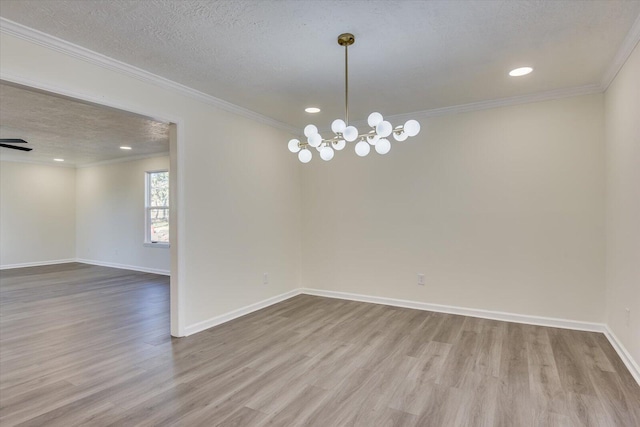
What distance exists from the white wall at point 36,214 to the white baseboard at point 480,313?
7552 millimetres

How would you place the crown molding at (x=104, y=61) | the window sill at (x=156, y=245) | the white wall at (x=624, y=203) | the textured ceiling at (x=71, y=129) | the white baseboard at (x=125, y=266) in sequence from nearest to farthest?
the crown molding at (x=104, y=61) → the white wall at (x=624, y=203) → the textured ceiling at (x=71, y=129) → the window sill at (x=156, y=245) → the white baseboard at (x=125, y=266)

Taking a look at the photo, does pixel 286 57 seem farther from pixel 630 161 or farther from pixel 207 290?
pixel 630 161

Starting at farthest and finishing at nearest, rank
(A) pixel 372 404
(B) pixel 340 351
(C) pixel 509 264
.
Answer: (C) pixel 509 264 → (B) pixel 340 351 → (A) pixel 372 404

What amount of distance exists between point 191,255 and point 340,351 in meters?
→ 1.81

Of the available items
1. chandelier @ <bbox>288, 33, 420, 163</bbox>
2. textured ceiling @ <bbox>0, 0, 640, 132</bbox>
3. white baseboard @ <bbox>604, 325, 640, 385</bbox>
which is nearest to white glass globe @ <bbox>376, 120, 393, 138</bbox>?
chandelier @ <bbox>288, 33, 420, 163</bbox>

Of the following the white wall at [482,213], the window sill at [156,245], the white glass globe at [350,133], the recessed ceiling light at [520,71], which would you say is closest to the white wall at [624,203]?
the white wall at [482,213]

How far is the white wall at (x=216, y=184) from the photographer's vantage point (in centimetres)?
265

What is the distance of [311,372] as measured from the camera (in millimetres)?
2709

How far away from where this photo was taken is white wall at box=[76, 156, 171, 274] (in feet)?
24.5

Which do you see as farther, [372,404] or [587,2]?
[372,404]

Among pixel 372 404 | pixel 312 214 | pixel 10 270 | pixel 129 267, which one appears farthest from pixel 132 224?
pixel 372 404

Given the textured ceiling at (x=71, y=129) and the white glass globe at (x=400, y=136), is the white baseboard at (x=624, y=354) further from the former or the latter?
the textured ceiling at (x=71, y=129)

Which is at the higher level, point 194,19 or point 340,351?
point 194,19

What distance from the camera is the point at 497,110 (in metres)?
3.96
